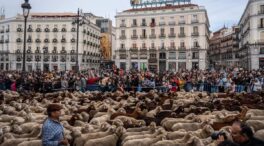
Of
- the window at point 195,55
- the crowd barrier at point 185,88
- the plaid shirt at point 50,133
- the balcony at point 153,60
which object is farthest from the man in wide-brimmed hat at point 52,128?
the balcony at point 153,60

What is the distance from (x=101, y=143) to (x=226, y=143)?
4.17 meters

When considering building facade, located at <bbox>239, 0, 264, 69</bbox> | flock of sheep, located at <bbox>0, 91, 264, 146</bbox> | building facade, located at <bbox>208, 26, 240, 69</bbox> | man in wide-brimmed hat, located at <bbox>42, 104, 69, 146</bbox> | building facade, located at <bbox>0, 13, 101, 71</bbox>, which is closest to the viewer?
man in wide-brimmed hat, located at <bbox>42, 104, 69, 146</bbox>

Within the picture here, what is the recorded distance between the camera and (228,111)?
13750mm

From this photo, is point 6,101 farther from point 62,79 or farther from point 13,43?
point 13,43

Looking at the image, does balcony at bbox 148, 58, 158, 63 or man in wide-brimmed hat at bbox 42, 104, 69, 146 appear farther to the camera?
balcony at bbox 148, 58, 158, 63

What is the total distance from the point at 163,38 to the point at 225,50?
1724 inches

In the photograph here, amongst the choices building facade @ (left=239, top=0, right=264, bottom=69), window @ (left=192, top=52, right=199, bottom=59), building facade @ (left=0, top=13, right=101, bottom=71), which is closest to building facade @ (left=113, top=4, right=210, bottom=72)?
window @ (left=192, top=52, right=199, bottom=59)

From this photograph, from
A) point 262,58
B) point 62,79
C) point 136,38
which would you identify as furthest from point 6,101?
point 136,38

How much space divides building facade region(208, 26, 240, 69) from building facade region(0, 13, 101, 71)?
3730 centimetres

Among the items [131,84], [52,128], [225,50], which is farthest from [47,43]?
[52,128]

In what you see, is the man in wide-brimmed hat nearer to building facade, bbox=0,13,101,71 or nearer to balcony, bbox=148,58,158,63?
balcony, bbox=148,58,158,63

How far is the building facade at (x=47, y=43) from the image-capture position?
3246 inches

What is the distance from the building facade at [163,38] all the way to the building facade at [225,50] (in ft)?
74.0

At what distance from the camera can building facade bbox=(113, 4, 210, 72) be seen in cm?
7288
